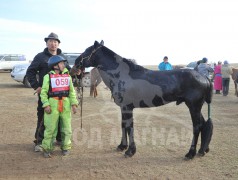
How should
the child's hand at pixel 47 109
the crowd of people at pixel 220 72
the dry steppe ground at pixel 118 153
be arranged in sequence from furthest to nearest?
1. the crowd of people at pixel 220 72
2. the child's hand at pixel 47 109
3. the dry steppe ground at pixel 118 153

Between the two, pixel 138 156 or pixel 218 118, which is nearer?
pixel 138 156

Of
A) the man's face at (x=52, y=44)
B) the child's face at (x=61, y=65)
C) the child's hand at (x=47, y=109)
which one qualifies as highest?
the man's face at (x=52, y=44)

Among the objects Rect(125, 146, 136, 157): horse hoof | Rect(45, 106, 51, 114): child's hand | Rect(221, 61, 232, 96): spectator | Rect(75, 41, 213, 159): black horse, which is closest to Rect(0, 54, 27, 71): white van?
Rect(221, 61, 232, 96): spectator

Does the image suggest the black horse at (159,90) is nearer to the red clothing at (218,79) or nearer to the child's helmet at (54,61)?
the child's helmet at (54,61)

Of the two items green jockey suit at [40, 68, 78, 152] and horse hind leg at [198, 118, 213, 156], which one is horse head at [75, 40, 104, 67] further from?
horse hind leg at [198, 118, 213, 156]

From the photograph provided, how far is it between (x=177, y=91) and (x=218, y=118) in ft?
13.2

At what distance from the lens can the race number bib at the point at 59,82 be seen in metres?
4.70

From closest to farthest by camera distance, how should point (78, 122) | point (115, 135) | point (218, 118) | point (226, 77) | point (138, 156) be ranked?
point (138, 156) → point (115, 135) → point (78, 122) → point (218, 118) → point (226, 77)

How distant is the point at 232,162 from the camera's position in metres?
4.57

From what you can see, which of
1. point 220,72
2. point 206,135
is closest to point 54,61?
point 206,135

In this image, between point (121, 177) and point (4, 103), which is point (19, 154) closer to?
point (121, 177)

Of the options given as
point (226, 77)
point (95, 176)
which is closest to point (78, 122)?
point (95, 176)

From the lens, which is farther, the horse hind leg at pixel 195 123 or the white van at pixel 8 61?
the white van at pixel 8 61

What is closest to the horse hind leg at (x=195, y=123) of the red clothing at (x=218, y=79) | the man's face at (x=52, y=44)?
the man's face at (x=52, y=44)
